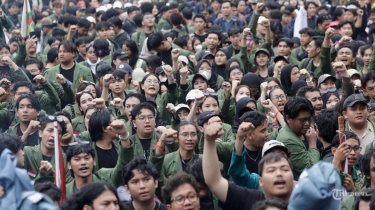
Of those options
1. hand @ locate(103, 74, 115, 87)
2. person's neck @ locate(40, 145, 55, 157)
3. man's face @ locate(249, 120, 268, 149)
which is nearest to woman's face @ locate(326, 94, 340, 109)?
man's face @ locate(249, 120, 268, 149)

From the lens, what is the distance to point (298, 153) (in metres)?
7.96

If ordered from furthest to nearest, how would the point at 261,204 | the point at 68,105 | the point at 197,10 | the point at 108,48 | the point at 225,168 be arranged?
1. the point at 197,10
2. the point at 108,48
3. the point at 68,105
4. the point at 225,168
5. the point at 261,204

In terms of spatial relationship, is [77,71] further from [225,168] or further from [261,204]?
[261,204]

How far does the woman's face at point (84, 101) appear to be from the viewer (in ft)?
33.4

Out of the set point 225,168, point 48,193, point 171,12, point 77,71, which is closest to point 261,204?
point 48,193

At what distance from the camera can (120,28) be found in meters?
16.1

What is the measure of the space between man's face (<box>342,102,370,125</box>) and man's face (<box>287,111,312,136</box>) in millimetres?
459

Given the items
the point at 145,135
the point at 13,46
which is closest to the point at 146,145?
the point at 145,135

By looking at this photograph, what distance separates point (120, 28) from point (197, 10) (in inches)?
182

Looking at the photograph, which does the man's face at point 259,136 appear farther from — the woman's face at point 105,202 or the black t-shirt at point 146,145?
the woman's face at point 105,202

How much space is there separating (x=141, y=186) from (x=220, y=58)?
22.2 feet

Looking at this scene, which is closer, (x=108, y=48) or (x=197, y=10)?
(x=108, y=48)

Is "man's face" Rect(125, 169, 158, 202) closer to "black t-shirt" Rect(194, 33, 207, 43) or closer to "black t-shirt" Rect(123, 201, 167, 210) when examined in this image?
"black t-shirt" Rect(123, 201, 167, 210)

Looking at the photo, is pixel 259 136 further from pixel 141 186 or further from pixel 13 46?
pixel 13 46
